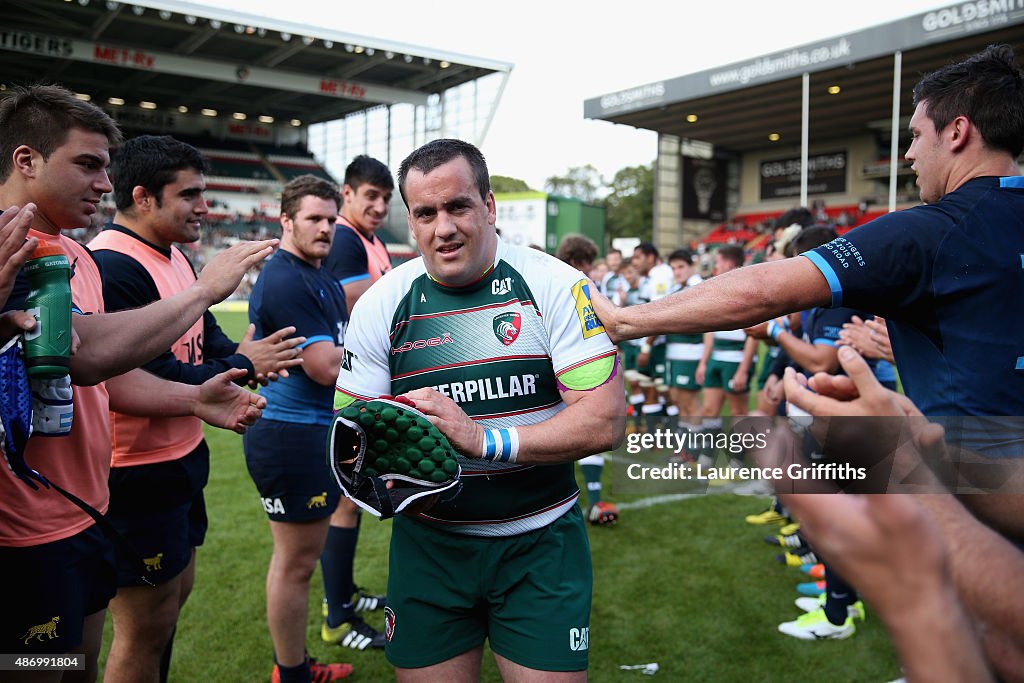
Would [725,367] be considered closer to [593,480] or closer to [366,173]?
[593,480]

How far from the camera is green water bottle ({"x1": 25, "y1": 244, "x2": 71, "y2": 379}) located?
1773 millimetres

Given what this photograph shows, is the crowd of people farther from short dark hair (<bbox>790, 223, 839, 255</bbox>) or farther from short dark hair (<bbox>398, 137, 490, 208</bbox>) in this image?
short dark hair (<bbox>790, 223, 839, 255</bbox>)

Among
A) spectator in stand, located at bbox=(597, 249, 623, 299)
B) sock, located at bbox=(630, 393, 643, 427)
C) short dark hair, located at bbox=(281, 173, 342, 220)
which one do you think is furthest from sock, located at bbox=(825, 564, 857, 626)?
spectator in stand, located at bbox=(597, 249, 623, 299)

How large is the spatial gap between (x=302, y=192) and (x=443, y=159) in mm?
1788

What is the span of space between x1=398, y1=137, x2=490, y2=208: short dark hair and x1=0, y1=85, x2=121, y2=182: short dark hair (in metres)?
1.09

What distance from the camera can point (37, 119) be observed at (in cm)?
217

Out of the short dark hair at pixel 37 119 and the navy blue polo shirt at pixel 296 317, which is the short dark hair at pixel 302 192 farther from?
the short dark hair at pixel 37 119

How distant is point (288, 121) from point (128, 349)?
164 feet

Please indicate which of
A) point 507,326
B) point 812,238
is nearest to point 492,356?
point 507,326

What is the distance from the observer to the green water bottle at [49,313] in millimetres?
1773

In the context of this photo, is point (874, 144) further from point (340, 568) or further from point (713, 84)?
point (340, 568)

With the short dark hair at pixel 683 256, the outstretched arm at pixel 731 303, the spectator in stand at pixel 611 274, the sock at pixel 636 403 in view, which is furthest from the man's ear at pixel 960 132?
the spectator in stand at pixel 611 274

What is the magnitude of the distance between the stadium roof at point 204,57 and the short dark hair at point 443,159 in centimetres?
2927

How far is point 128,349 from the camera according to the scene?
81.8 inches
